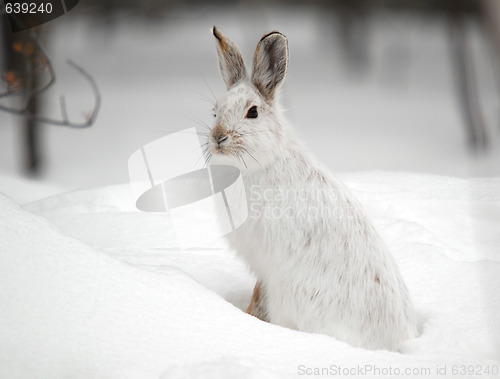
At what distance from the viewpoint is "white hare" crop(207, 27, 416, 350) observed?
132cm

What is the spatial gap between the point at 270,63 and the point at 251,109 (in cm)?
13

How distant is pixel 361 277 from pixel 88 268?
62cm

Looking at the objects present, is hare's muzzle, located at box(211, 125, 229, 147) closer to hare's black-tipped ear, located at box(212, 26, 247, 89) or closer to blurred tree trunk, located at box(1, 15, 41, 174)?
hare's black-tipped ear, located at box(212, 26, 247, 89)

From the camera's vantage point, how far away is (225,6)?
3.39 m

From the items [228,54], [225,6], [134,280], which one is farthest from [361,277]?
[225,6]

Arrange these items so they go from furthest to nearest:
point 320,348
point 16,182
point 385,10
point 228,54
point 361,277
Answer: point 385,10, point 16,182, point 228,54, point 361,277, point 320,348

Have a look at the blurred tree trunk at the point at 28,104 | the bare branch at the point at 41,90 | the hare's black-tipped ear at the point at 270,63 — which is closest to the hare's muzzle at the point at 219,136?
the hare's black-tipped ear at the point at 270,63

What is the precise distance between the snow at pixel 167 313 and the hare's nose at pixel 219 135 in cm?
31

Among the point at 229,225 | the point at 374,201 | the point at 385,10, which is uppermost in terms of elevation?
the point at 385,10

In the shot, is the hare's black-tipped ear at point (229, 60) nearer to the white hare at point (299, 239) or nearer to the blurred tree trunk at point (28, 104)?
the white hare at point (299, 239)

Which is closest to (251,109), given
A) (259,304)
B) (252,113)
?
(252,113)

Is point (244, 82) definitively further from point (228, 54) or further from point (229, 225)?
point (229, 225)

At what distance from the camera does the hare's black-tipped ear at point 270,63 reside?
138 centimetres

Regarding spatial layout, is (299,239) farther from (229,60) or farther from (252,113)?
(229,60)
